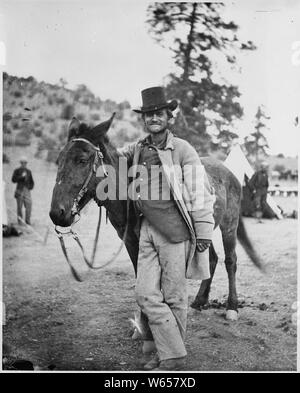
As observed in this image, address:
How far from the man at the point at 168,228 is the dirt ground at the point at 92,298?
551 mm

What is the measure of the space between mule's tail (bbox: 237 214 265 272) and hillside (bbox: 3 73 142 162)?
1.33 metres

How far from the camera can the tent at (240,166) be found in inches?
166

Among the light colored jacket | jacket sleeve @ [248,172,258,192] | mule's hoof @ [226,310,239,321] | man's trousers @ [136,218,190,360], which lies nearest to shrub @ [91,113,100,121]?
the light colored jacket

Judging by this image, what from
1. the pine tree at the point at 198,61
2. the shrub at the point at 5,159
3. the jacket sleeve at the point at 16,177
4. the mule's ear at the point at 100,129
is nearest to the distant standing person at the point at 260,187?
the pine tree at the point at 198,61

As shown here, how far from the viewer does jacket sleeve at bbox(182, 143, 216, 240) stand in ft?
11.8

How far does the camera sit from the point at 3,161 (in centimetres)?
410

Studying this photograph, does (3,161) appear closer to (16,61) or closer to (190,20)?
(16,61)

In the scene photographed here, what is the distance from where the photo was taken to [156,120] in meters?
3.63

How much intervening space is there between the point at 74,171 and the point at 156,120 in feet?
2.42

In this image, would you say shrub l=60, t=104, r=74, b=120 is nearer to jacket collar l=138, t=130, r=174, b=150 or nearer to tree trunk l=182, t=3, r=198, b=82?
jacket collar l=138, t=130, r=174, b=150

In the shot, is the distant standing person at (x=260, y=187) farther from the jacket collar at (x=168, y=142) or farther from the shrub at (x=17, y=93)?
the shrub at (x=17, y=93)

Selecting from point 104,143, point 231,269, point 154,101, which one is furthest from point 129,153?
point 231,269

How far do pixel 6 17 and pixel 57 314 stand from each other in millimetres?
2593
